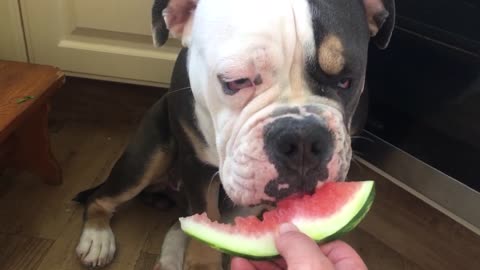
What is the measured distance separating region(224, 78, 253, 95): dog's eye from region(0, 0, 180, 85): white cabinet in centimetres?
69

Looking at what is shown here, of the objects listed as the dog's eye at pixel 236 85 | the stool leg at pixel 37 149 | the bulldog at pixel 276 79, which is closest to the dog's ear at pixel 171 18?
the bulldog at pixel 276 79

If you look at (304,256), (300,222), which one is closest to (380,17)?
(300,222)

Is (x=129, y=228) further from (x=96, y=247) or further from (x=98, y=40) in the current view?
(x=98, y=40)

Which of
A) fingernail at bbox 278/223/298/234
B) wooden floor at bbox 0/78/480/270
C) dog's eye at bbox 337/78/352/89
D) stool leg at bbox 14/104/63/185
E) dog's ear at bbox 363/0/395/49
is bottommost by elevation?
wooden floor at bbox 0/78/480/270

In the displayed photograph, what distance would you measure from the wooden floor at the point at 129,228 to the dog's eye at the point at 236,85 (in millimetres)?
609

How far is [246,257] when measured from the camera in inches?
35.3

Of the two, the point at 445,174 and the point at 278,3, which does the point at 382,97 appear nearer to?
the point at 445,174

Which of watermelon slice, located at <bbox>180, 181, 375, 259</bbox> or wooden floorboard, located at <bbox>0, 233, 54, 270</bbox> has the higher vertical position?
watermelon slice, located at <bbox>180, 181, 375, 259</bbox>

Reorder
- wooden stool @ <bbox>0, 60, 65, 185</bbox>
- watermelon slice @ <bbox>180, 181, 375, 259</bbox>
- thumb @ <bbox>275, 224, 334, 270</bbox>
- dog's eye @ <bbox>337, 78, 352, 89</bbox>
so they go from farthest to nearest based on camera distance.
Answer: wooden stool @ <bbox>0, 60, 65, 185</bbox>
dog's eye @ <bbox>337, 78, 352, 89</bbox>
watermelon slice @ <bbox>180, 181, 375, 259</bbox>
thumb @ <bbox>275, 224, 334, 270</bbox>

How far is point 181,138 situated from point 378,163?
531 mm

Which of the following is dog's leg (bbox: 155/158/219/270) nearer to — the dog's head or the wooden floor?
the wooden floor

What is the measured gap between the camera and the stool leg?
1.61 m

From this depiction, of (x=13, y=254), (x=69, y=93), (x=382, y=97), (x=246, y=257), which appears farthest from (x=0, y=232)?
(x=382, y=97)

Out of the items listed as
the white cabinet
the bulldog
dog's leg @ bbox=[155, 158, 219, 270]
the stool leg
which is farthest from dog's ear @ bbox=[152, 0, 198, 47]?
the stool leg
